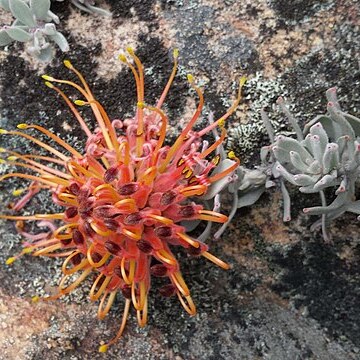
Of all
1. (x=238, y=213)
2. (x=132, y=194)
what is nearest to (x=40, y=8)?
(x=132, y=194)

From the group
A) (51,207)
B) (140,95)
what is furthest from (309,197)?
(51,207)

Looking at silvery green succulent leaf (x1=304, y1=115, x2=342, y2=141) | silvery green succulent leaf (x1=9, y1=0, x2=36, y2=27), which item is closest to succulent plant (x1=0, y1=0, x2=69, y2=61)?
silvery green succulent leaf (x1=9, y1=0, x2=36, y2=27)

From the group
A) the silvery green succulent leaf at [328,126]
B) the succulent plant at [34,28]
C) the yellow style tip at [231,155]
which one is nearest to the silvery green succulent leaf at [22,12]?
the succulent plant at [34,28]

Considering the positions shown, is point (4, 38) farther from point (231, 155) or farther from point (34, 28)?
point (231, 155)

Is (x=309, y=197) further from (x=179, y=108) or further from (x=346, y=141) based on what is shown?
(x=179, y=108)

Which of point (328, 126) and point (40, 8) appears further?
point (40, 8)
